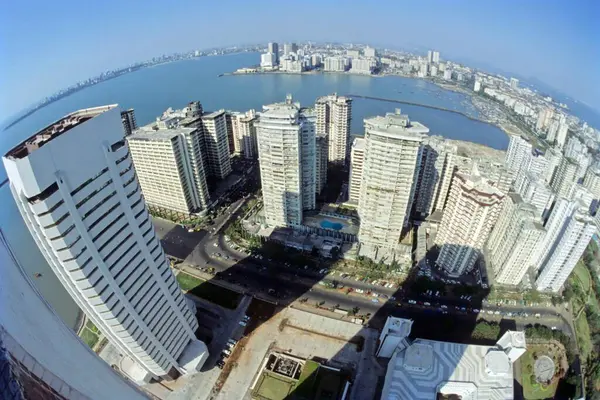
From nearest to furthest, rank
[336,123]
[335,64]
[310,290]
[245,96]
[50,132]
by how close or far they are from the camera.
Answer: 1. [50,132]
2. [310,290]
3. [336,123]
4. [245,96]
5. [335,64]

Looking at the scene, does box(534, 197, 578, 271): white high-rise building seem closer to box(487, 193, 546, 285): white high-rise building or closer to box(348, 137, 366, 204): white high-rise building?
box(487, 193, 546, 285): white high-rise building

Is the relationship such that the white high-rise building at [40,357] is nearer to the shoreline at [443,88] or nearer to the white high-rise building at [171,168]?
the white high-rise building at [171,168]

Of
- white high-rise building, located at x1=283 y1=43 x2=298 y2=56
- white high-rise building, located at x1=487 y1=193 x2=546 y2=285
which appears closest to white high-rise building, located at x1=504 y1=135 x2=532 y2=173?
white high-rise building, located at x1=487 y1=193 x2=546 y2=285

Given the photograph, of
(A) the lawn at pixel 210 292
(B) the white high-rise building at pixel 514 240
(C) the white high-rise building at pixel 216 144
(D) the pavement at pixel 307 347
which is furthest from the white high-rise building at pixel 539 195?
(C) the white high-rise building at pixel 216 144

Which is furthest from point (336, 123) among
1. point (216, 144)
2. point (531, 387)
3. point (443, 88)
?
point (443, 88)

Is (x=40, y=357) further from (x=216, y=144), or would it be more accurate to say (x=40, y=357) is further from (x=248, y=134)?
(x=248, y=134)

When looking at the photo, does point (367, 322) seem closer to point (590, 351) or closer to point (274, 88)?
point (590, 351)

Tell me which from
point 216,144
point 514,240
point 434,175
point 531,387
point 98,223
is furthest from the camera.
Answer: point 216,144
